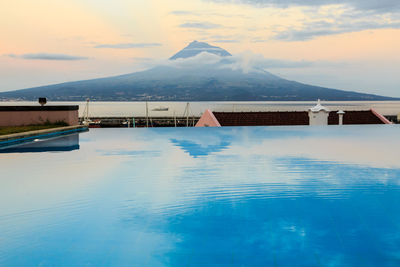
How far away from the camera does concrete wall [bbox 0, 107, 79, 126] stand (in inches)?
757

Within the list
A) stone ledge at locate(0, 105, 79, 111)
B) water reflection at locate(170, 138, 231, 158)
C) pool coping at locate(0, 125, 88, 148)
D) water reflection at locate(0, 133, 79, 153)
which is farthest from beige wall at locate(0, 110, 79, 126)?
water reflection at locate(170, 138, 231, 158)

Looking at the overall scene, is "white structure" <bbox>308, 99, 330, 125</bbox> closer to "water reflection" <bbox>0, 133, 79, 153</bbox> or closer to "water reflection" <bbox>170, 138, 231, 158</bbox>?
"water reflection" <bbox>170, 138, 231, 158</bbox>

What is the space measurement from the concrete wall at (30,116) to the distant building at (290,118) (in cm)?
1368

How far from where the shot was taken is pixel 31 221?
5715mm

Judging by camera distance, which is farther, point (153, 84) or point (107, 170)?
point (153, 84)

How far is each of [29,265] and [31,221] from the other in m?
1.74

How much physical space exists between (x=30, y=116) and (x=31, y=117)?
67 millimetres

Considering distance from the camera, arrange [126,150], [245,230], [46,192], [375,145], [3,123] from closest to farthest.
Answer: [245,230]
[46,192]
[126,150]
[375,145]
[3,123]

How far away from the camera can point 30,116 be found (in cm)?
1959

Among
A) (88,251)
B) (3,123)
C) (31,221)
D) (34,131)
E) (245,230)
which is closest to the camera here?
(88,251)

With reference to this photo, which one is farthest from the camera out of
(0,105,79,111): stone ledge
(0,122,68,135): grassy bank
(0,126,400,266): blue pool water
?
(0,105,79,111): stone ledge

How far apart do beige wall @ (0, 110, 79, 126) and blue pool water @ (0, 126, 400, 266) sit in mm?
8598

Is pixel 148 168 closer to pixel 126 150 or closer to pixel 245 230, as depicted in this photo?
pixel 126 150

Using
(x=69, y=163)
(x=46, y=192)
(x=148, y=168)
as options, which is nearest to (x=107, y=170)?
(x=148, y=168)
